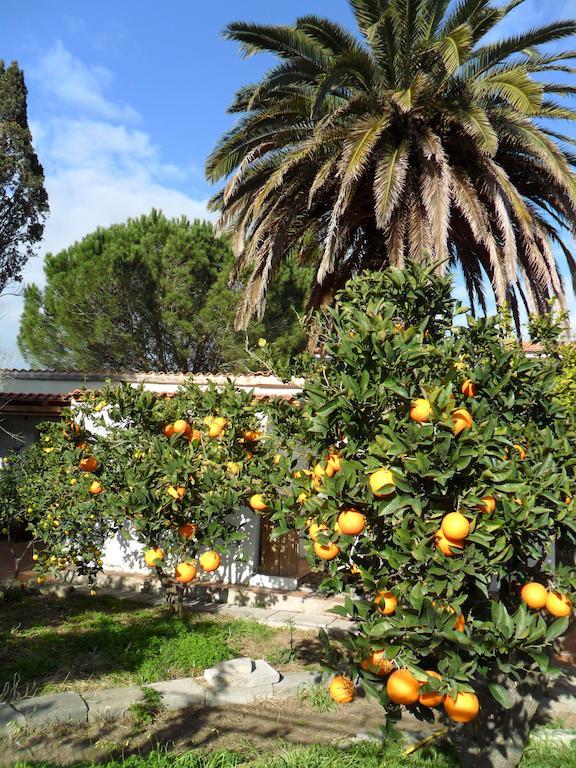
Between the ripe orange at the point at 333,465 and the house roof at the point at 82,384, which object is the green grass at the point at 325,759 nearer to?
the ripe orange at the point at 333,465

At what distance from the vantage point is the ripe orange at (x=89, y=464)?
652 centimetres

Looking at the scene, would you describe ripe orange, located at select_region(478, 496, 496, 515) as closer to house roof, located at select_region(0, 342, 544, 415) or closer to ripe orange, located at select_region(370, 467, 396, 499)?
ripe orange, located at select_region(370, 467, 396, 499)

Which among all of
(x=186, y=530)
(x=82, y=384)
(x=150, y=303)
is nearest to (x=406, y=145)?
(x=186, y=530)

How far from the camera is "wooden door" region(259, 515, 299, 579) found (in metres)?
8.68

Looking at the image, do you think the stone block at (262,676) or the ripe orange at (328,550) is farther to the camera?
the stone block at (262,676)

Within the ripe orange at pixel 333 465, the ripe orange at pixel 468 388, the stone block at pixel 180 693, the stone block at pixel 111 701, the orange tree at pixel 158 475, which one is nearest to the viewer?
the ripe orange at pixel 333 465

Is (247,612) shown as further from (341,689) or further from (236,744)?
(341,689)

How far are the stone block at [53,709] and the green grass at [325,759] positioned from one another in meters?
0.67

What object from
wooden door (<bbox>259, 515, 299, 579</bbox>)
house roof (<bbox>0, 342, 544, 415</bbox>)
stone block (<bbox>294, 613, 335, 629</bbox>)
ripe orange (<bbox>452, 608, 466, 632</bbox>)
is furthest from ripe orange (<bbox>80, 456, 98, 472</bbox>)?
ripe orange (<bbox>452, 608, 466, 632</bbox>)

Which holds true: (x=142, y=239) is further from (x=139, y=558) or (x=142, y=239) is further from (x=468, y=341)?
(x=468, y=341)

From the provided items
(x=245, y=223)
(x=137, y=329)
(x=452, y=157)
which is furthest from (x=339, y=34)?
(x=137, y=329)

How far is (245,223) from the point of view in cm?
958

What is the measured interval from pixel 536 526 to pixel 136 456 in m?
4.59

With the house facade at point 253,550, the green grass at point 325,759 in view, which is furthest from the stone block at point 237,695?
the house facade at point 253,550
